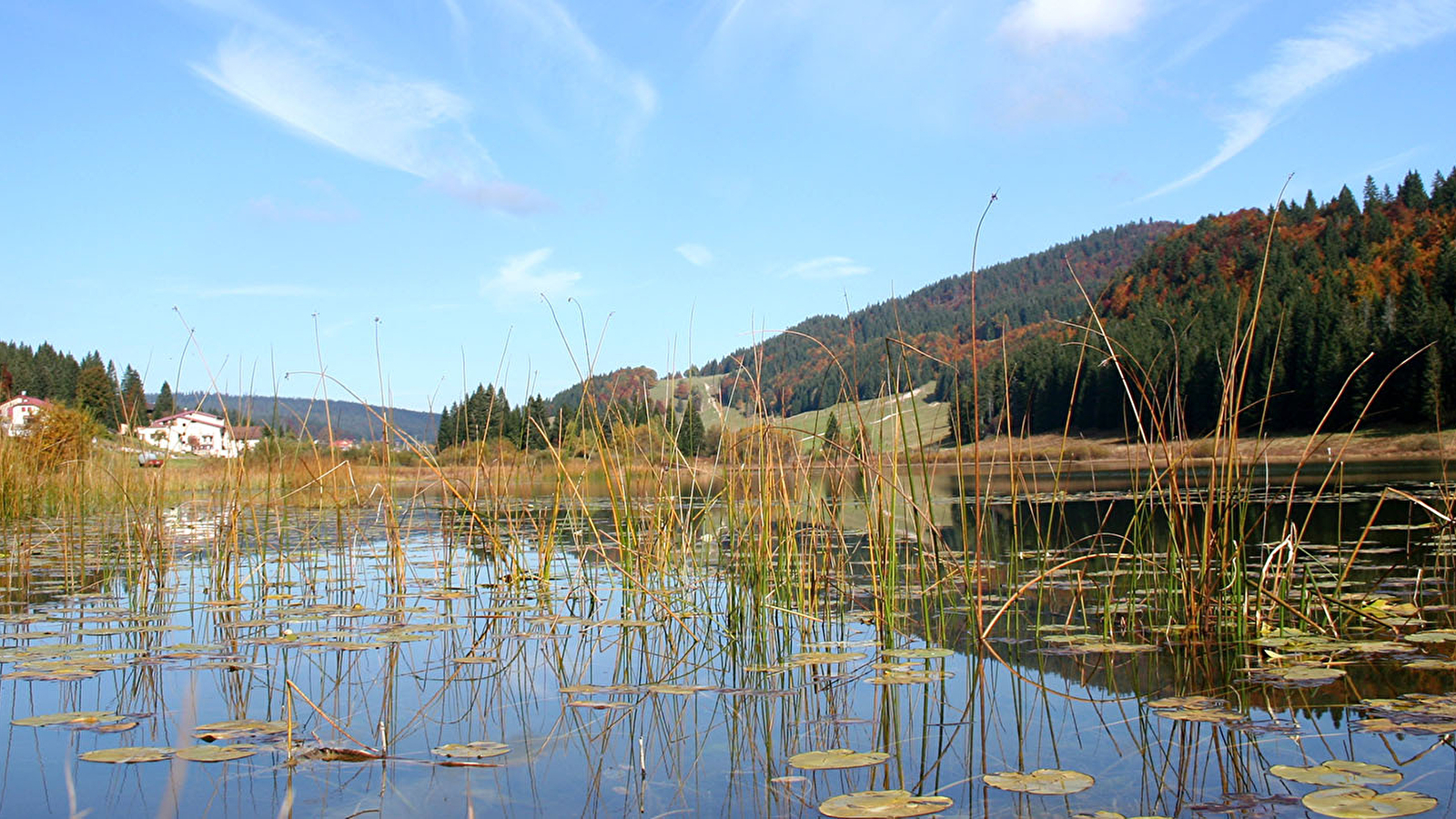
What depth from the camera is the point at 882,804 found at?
6.63 feet

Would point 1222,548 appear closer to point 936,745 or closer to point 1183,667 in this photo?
point 1183,667

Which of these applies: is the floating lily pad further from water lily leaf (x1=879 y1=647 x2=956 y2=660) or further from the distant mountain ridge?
the distant mountain ridge

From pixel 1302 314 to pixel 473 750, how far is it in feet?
202

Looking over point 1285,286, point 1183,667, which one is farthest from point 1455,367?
point 1183,667

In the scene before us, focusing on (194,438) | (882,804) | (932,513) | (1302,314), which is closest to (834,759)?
(882,804)

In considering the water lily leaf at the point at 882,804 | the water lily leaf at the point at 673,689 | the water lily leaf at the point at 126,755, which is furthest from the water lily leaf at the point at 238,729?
the water lily leaf at the point at 882,804

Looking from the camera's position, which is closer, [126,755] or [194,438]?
[126,755]

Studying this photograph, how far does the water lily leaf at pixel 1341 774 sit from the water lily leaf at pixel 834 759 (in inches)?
36.9

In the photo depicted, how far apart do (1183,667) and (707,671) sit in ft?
5.95

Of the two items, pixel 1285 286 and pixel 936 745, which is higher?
pixel 1285 286

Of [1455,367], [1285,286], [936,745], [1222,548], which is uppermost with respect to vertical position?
[1285,286]

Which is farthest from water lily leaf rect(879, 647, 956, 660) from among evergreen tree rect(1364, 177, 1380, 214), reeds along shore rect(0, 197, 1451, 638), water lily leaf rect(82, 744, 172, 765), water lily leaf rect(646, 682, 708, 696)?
evergreen tree rect(1364, 177, 1380, 214)

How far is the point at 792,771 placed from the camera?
243 cm

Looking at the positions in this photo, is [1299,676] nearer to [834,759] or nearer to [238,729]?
[834,759]
